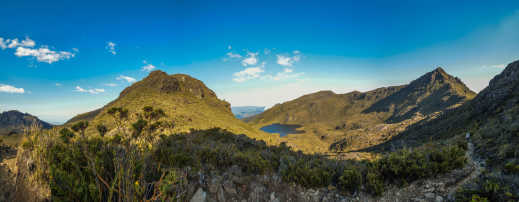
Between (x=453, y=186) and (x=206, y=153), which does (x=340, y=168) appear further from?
(x=206, y=153)

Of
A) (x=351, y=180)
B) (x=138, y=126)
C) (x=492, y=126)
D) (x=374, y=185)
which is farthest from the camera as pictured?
(x=492, y=126)

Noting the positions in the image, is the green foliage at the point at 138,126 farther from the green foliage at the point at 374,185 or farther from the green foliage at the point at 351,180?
the green foliage at the point at 374,185

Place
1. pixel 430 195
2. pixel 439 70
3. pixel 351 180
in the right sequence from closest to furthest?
1. pixel 430 195
2. pixel 351 180
3. pixel 439 70

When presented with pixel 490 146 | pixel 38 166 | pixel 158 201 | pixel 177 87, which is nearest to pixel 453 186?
pixel 490 146

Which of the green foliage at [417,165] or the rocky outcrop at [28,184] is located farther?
the green foliage at [417,165]

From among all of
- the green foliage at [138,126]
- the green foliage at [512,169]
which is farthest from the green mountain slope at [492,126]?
the green foliage at [138,126]

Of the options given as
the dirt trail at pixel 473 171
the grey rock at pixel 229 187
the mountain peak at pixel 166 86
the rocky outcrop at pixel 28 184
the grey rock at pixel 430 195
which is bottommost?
the grey rock at pixel 430 195

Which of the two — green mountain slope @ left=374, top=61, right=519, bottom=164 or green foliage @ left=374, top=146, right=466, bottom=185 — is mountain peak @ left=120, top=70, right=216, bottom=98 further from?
green foliage @ left=374, top=146, right=466, bottom=185

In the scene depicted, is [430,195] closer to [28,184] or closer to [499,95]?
[28,184]

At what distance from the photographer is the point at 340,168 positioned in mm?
5617

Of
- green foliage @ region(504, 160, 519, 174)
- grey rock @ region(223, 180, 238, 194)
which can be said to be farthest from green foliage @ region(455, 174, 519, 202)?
grey rock @ region(223, 180, 238, 194)

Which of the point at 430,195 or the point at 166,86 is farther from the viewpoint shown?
the point at 166,86

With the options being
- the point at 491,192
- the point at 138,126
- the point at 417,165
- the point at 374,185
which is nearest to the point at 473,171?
the point at 417,165

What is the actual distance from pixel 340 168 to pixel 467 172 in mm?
3647
